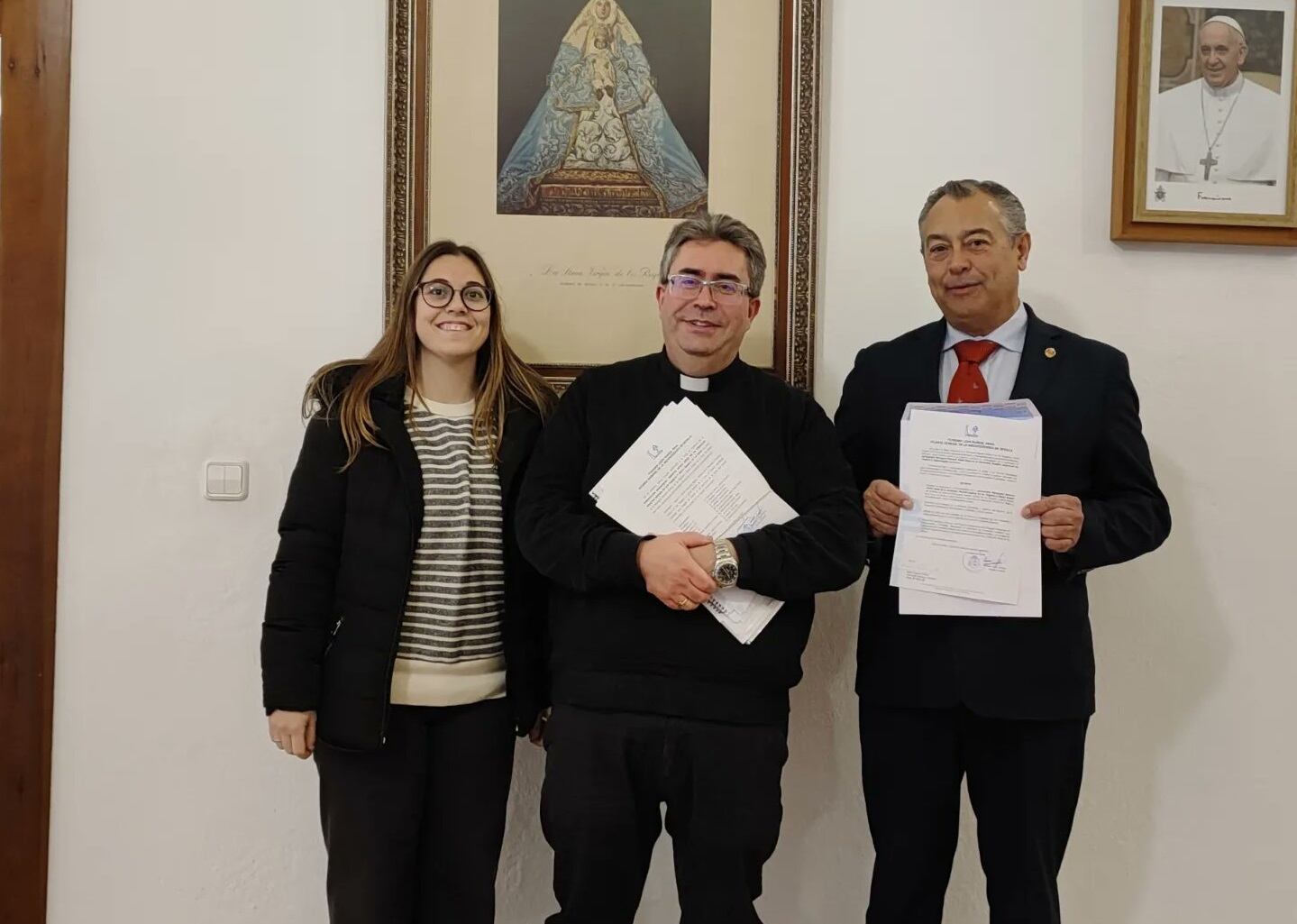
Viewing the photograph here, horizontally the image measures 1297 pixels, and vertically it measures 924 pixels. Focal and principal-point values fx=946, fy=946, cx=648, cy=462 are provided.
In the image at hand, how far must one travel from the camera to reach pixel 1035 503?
153 centimetres

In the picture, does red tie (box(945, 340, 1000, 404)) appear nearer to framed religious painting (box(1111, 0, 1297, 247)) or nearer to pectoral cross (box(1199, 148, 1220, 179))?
framed religious painting (box(1111, 0, 1297, 247))

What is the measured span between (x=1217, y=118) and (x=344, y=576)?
6.77 feet

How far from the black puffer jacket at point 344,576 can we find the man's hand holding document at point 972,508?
2.31 ft

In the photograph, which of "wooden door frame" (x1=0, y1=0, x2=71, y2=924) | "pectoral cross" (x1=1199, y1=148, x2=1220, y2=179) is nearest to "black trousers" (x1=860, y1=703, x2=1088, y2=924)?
"pectoral cross" (x1=1199, y1=148, x2=1220, y2=179)

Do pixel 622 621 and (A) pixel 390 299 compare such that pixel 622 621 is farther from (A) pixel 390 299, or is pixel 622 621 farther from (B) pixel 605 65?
(B) pixel 605 65

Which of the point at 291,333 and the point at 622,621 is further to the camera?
the point at 291,333

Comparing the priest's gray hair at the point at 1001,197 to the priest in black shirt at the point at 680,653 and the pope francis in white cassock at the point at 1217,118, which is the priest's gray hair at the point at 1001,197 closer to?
the priest in black shirt at the point at 680,653

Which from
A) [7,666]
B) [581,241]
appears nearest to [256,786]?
[7,666]

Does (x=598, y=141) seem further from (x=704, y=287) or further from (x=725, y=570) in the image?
(x=725, y=570)

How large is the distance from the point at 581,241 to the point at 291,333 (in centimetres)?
65

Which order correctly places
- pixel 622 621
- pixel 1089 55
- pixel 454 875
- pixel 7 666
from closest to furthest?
pixel 622 621, pixel 454 875, pixel 7 666, pixel 1089 55

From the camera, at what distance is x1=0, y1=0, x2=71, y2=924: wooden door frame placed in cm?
196

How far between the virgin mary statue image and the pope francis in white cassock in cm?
104

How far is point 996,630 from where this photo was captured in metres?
1.59
